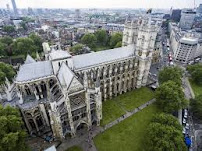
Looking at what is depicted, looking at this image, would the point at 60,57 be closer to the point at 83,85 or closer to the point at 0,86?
the point at 83,85

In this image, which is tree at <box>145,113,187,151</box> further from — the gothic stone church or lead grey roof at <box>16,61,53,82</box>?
lead grey roof at <box>16,61,53,82</box>

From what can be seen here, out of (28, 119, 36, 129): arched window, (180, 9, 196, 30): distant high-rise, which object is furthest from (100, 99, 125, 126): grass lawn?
(180, 9, 196, 30): distant high-rise

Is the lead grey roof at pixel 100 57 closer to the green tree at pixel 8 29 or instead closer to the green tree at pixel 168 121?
the green tree at pixel 168 121

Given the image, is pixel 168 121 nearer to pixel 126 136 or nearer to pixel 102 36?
pixel 126 136

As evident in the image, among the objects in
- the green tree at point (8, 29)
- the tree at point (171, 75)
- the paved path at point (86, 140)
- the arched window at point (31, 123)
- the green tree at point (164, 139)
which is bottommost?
the paved path at point (86, 140)

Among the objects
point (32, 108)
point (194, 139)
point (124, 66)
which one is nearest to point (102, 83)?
point (124, 66)

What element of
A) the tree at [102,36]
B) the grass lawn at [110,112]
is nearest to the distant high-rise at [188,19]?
the tree at [102,36]

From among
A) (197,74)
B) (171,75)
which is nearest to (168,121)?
(171,75)
